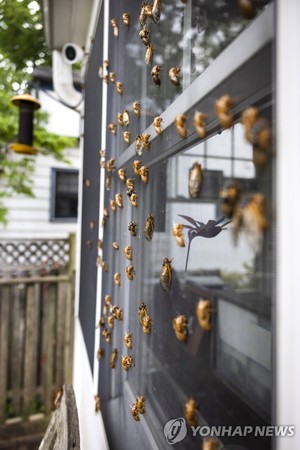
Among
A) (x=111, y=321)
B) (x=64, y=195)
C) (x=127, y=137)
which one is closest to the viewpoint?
(x=127, y=137)

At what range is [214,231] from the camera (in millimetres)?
505

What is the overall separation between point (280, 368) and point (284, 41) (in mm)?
377

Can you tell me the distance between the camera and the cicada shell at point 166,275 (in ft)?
2.06

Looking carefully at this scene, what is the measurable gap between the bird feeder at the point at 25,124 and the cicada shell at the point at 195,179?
2764 millimetres

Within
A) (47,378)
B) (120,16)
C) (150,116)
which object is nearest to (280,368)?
(150,116)

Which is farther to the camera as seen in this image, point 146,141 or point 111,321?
point 111,321

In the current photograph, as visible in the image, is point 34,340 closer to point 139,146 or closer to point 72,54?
point 72,54

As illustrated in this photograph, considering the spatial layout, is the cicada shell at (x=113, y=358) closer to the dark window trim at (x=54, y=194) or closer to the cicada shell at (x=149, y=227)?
the cicada shell at (x=149, y=227)

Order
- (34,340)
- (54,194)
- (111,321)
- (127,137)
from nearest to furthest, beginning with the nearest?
(127,137)
(111,321)
(34,340)
(54,194)

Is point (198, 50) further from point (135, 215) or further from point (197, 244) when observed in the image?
point (135, 215)

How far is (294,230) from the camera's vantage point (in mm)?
354

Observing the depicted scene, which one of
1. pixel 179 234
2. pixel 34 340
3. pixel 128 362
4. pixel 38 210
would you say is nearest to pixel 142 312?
pixel 128 362

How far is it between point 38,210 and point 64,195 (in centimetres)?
59

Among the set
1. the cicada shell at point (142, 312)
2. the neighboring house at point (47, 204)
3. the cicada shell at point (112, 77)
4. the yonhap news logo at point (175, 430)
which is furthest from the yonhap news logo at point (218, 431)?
the neighboring house at point (47, 204)
